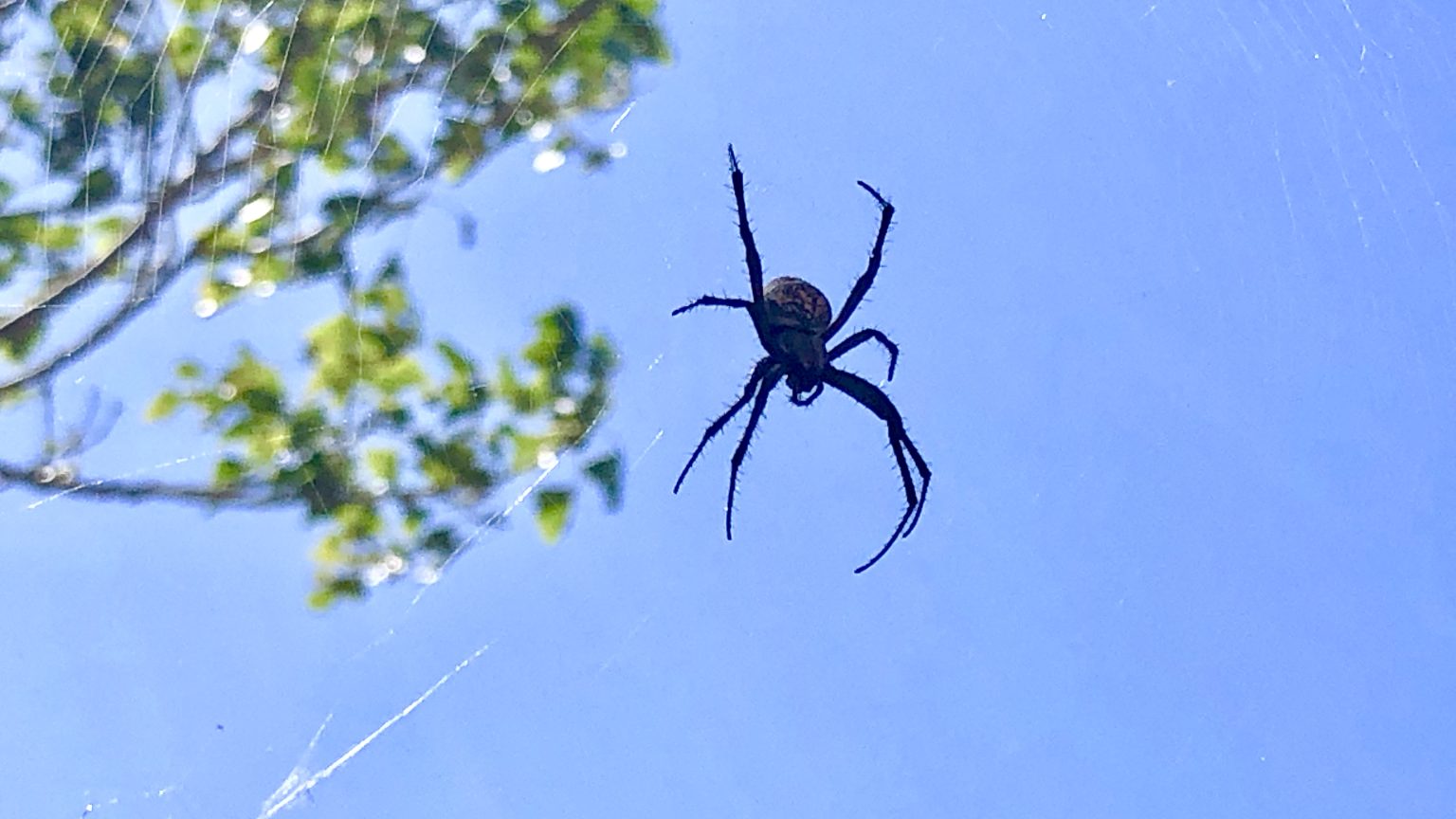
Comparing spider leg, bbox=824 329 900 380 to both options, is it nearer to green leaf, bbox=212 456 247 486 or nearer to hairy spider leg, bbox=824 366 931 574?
hairy spider leg, bbox=824 366 931 574

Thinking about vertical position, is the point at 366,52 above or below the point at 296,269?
above

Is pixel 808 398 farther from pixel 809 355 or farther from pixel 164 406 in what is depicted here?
pixel 164 406

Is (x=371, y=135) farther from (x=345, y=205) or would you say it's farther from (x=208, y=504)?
(x=208, y=504)

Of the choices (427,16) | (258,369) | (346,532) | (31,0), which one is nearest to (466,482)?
(346,532)

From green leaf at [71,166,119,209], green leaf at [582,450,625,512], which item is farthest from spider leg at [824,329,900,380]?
green leaf at [71,166,119,209]

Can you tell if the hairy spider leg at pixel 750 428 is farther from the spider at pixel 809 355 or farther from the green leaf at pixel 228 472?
the green leaf at pixel 228 472

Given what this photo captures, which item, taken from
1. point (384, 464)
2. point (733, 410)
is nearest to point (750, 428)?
point (733, 410)
